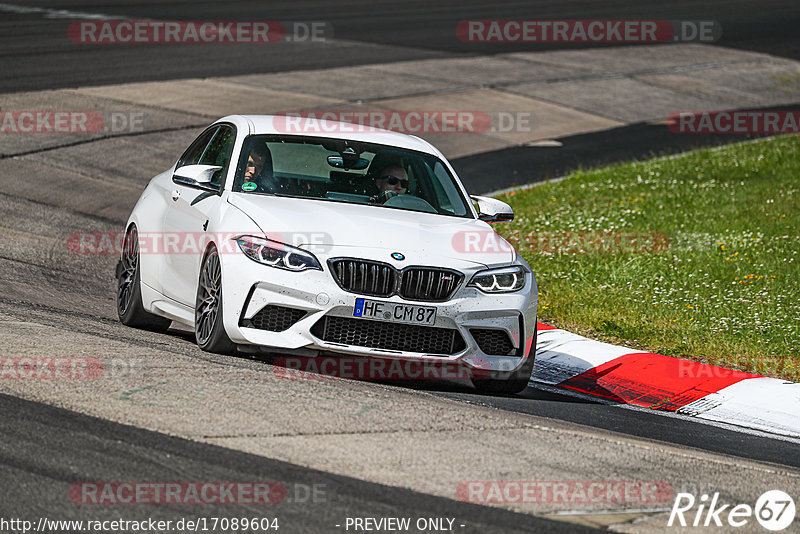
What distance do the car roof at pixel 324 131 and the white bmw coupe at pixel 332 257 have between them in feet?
0.07

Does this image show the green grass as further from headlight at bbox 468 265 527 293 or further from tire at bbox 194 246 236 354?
tire at bbox 194 246 236 354

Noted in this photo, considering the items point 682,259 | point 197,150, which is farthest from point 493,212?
point 682,259

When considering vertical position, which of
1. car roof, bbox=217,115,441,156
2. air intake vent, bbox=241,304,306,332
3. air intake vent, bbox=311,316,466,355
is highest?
car roof, bbox=217,115,441,156

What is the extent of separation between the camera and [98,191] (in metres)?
15.3

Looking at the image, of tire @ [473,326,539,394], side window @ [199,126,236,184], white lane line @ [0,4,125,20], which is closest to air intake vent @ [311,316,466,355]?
tire @ [473,326,539,394]

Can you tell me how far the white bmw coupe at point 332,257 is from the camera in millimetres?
7496

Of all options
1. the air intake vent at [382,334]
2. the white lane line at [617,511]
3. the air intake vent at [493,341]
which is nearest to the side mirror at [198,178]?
the air intake vent at [382,334]

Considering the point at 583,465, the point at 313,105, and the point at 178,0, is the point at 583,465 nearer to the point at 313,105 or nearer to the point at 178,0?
the point at 313,105

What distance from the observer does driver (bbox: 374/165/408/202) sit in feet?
28.9

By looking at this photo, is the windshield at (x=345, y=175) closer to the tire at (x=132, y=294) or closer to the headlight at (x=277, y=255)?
the headlight at (x=277, y=255)

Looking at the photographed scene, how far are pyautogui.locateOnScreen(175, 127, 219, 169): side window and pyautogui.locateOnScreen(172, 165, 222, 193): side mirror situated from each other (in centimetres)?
94

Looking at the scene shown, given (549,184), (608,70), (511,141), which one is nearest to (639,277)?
(549,184)

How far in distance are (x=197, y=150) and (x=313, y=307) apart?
2.75m

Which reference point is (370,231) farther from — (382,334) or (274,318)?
(274,318)
